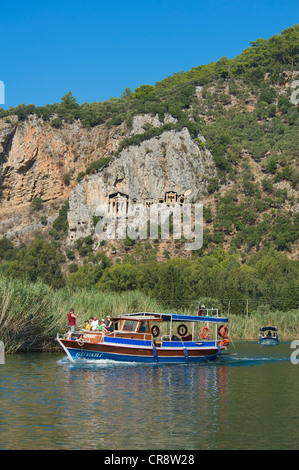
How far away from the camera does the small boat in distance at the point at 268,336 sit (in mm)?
50031

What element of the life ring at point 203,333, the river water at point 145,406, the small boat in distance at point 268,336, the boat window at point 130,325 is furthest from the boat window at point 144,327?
the small boat in distance at point 268,336

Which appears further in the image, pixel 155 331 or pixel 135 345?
pixel 155 331

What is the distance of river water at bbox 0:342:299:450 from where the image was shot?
1712cm

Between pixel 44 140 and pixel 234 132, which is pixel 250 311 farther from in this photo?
pixel 44 140

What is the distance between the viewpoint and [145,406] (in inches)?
879

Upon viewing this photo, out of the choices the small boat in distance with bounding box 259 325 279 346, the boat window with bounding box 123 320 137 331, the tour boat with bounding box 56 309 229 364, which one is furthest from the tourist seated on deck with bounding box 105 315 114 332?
the small boat in distance with bounding box 259 325 279 346

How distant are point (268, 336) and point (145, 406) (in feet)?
99.9

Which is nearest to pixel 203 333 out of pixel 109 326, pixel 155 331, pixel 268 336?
pixel 155 331

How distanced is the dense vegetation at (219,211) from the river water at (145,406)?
810 centimetres

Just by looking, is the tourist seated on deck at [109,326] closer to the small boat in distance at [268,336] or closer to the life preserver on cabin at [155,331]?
the life preserver on cabin at [155,331]

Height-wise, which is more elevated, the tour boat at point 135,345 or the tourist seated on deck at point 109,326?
the tourist seated on deck at point 109,326

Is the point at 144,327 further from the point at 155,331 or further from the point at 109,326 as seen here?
the point at 155,331

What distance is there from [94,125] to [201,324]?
104858 millimetres
